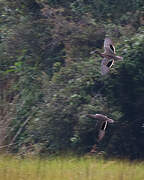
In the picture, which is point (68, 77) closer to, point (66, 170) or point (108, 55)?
point (108, 55)

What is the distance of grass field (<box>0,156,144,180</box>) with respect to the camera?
5784 millimetres

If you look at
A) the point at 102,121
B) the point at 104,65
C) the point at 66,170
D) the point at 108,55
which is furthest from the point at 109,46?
the point at 66,170

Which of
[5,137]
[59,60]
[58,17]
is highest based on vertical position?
[58,17]

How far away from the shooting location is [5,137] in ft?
26.7

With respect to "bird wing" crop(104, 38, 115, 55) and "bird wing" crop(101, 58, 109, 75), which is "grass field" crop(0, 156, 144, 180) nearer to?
"bird wing" crop(101, 58, 109, 75)

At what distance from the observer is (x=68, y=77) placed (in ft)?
30.9

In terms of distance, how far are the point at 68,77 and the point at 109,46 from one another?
2.34 metres

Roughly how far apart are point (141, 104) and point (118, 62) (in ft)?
2.85

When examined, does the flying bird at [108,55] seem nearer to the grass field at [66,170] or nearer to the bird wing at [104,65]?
the bird wing at [104,65]

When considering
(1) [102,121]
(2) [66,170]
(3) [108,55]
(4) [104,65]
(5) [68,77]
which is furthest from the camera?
(5) [68,77]

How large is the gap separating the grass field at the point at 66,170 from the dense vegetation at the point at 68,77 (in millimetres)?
1583

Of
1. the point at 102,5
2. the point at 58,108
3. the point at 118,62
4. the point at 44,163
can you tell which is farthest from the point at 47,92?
the point at 44,163

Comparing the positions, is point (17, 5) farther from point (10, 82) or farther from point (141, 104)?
point (141, 104)

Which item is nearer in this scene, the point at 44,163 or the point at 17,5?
the point at 44,163
